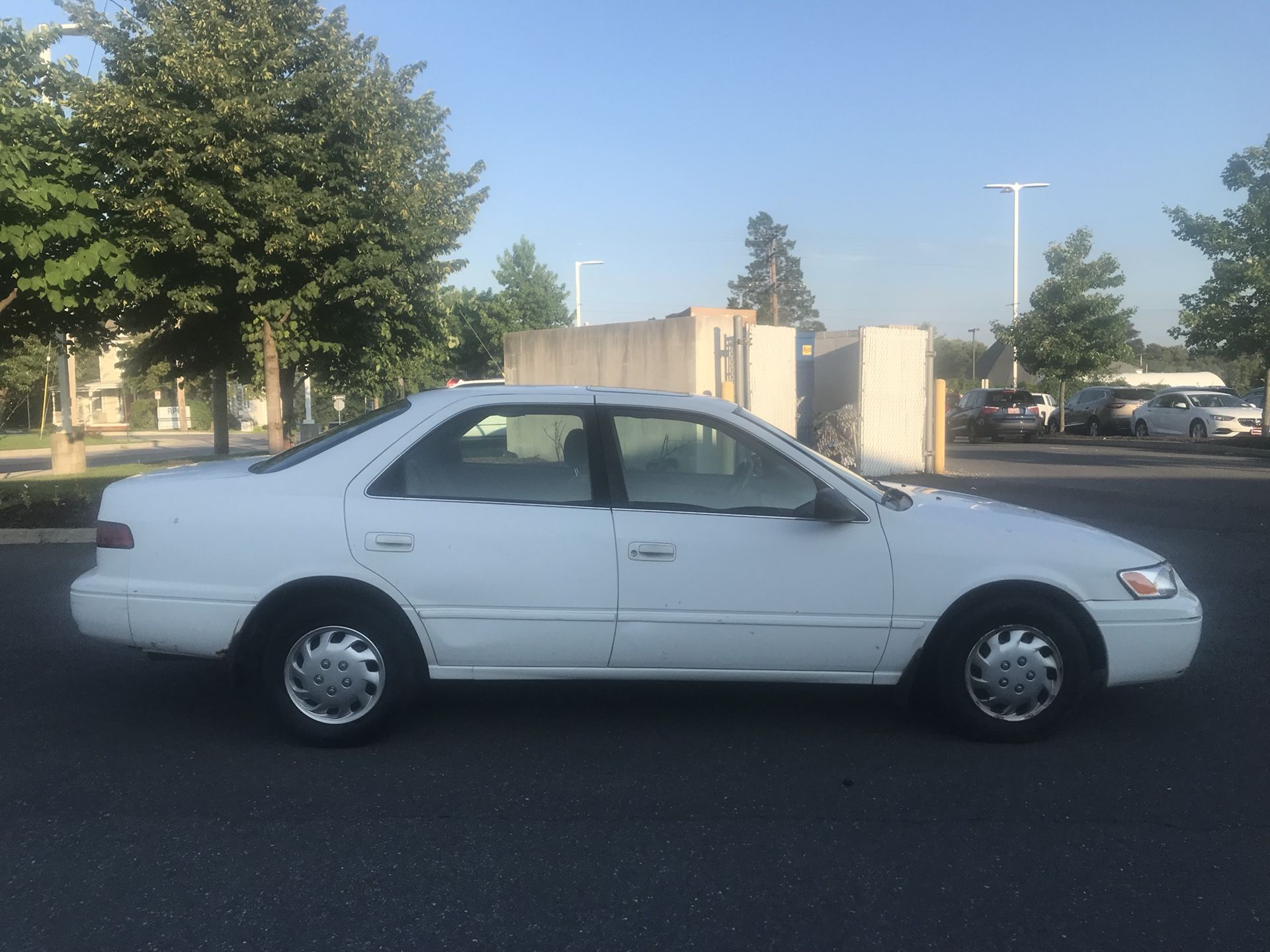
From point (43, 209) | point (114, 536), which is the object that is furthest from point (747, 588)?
point (43, 209)

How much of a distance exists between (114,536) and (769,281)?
7573 cm

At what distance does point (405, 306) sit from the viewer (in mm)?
17203

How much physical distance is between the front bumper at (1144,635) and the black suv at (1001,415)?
28158 millimetres

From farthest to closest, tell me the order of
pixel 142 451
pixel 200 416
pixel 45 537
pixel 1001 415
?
pixel 200 416
pixel 142 451
pixel 1001 415
pixel 45 537

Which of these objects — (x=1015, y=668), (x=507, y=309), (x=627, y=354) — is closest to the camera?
(x=1015, y=668)

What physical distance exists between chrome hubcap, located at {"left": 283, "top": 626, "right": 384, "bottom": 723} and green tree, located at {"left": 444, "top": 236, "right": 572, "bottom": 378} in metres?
40.5

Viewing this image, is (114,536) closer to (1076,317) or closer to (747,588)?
(747,588)

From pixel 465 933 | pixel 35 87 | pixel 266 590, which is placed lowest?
pixel 465 933

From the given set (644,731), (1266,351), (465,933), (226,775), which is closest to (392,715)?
(226,775)

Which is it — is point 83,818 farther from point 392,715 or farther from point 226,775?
point 392,715

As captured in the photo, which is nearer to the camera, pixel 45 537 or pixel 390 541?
pixel 390 541

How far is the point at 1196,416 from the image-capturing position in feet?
99.1

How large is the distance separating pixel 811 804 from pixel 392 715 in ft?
6.12

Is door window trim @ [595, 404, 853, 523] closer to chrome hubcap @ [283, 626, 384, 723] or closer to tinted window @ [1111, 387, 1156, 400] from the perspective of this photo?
chrome hubcap @ [283, 626, 384, 723]
